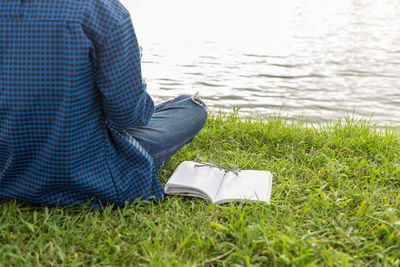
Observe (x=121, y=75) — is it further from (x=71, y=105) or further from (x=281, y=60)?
(x=281, y=60)

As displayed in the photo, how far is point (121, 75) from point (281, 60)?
20.1 feet

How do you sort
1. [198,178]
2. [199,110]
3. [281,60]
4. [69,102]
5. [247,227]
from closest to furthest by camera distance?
[69,102] < [247,227] < [198,178] < [199,110] < [281,60]

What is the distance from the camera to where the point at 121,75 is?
2164mm

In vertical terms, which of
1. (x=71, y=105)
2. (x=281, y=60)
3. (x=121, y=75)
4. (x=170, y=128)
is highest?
(x=121, y=75)

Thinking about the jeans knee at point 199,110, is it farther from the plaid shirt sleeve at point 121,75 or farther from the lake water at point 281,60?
the lake water at point 281,60

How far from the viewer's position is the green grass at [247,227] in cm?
209

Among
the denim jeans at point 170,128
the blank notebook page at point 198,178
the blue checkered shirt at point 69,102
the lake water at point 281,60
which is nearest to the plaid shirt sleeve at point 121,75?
the blue checkered shirt at point 69,102

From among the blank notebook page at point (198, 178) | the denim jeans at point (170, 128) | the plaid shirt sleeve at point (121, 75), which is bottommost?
the blank notebook page at point (198, 178)

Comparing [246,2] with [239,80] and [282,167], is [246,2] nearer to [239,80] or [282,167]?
[239,80]

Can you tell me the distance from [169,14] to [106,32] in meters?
12.6

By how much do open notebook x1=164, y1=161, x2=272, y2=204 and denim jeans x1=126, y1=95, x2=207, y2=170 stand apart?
16cm

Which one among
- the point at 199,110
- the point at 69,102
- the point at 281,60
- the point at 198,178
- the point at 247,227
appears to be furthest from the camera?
the point at 281,60

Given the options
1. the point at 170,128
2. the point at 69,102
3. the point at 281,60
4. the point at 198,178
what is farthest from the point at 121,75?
the point at 281,60

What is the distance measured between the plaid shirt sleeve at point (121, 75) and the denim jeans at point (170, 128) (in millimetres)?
349
